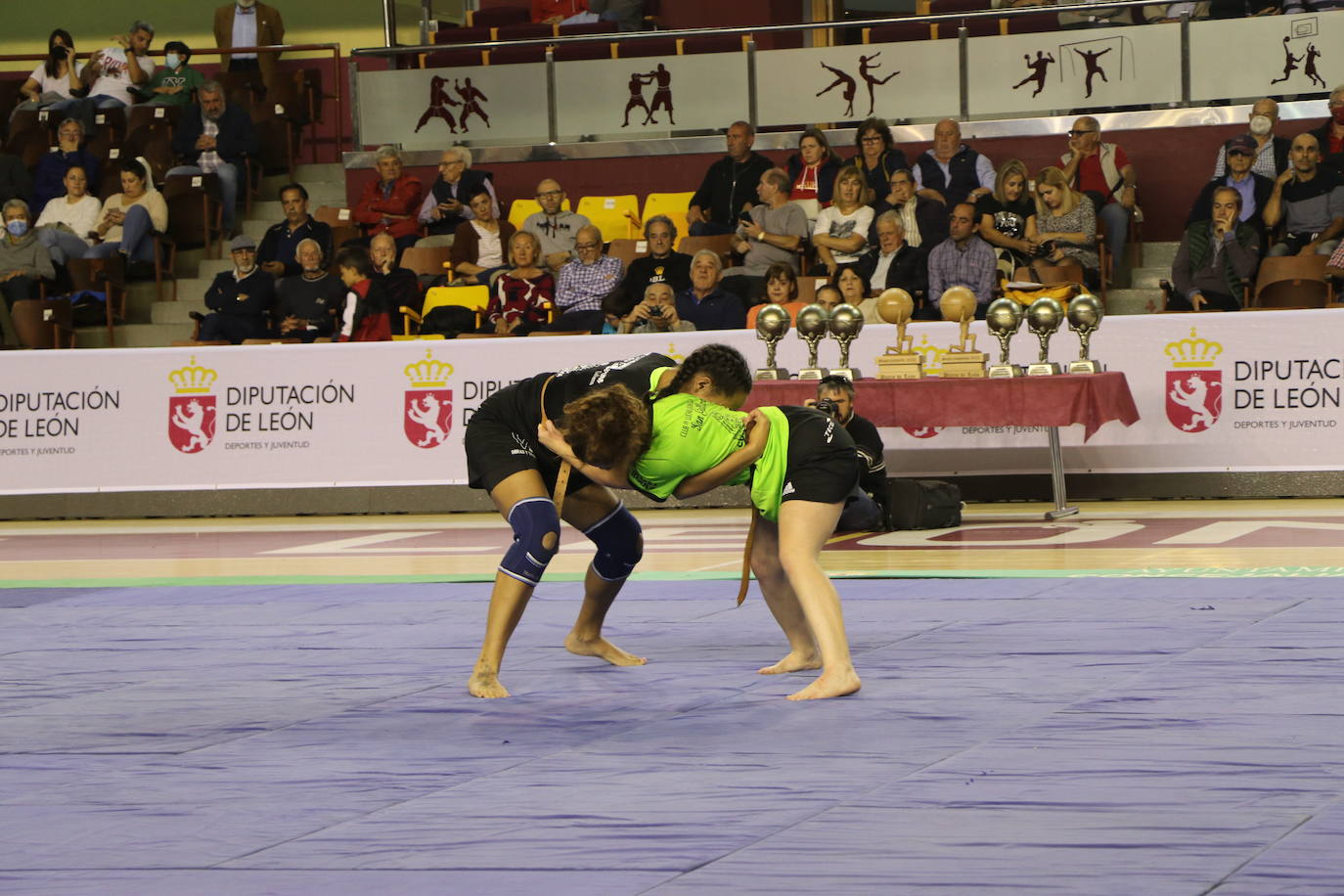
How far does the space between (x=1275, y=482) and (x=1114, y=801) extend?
8.80 metres

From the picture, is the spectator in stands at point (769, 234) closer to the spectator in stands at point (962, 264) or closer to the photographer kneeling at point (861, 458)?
the spectator in stands at point (962, 264)

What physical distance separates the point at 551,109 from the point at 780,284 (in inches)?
219

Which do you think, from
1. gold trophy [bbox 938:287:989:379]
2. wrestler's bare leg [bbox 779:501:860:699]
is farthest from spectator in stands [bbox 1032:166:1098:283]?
wrestler's bare leg [bbox 779:501:860:699]

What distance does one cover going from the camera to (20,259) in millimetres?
16484

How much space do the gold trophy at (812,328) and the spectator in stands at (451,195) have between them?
5.30 metres

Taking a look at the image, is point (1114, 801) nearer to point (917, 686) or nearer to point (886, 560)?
point (917, 686)

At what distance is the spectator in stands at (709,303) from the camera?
13.5m

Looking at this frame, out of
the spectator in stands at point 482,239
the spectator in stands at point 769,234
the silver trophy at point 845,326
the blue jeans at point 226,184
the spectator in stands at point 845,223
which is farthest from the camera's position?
the blue jeans at point 226,184

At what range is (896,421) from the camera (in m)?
11.9

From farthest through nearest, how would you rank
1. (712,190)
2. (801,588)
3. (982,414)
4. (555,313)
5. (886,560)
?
(712,190), (555,313), (982,414), (886,560), (801,588)

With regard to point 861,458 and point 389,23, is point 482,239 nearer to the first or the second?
point 389,23

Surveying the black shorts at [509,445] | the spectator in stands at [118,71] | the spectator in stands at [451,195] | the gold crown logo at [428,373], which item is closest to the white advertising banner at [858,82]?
the spectator in stands at [451,195]

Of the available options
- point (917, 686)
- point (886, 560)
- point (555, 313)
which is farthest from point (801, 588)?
point (555, 313)

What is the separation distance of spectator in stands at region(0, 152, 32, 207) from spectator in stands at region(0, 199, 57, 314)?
4.81 ft
